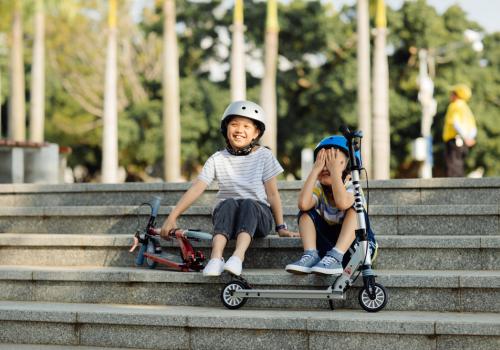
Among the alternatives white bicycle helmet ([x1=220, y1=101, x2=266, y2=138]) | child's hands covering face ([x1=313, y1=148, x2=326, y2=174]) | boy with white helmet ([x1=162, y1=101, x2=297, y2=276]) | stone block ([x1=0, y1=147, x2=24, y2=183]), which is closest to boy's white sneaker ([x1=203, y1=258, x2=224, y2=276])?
boy with white helmet ([x1=162, y1=101, x2=297, y2=276])

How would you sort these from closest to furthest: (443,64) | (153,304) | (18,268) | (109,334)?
(109,334) → (153,304) → (18,268) → (443,64)

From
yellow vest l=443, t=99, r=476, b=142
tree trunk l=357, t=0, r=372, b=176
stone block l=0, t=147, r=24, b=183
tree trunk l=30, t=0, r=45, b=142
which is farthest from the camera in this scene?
tree trunk l=30, t=0, r=45, b=142

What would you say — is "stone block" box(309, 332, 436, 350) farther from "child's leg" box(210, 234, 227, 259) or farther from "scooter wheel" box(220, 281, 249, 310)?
"child's leg" box(210, 234, 227, 259)

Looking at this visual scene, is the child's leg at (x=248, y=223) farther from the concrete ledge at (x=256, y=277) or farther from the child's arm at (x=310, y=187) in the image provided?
the child's arm at (x=310, y=187)

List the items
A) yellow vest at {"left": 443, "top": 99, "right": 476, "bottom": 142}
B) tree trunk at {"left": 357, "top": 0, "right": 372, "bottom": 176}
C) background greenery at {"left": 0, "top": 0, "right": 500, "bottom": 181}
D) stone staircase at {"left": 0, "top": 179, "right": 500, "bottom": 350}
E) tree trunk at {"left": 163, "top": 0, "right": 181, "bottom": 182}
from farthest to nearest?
background greenery at {"left": 0, "top": 0, "right": 500, "bottom": 181} → tree trunk at {"left": 163, "top": 0, "right": 181, "bottom": 182} → tree trunk at {"left": 357, "top": 0, "right": 372, "bottom": 176} → yellow vest at {"left": 443, "top": 99, "right": 476, "bottom": 142} → stone staircase at {"left": 0, "top": 179, "right": 500, "bottom": 350}

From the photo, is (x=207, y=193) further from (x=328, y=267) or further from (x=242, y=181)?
(x=328, y=267)

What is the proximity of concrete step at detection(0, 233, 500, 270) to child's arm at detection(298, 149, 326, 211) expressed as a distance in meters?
0.45

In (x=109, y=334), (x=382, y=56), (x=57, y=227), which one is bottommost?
(x=109, y=334)

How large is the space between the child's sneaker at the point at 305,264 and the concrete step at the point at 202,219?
1.27 m

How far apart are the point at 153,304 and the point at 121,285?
0.26 m

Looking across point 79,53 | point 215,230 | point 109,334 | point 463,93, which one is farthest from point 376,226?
point 79,53

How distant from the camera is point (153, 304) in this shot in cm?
606

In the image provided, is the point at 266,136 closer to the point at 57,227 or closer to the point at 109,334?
the point at 57,227

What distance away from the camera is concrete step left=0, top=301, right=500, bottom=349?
503 cm
